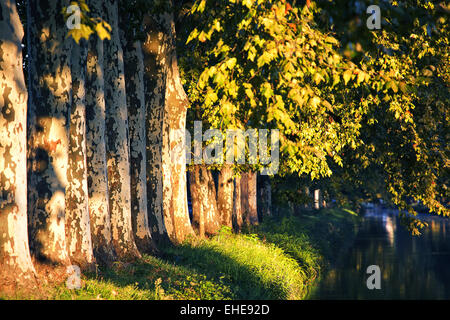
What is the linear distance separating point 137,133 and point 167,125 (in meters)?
2.13

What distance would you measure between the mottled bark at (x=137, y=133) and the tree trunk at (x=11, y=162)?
6.18 m

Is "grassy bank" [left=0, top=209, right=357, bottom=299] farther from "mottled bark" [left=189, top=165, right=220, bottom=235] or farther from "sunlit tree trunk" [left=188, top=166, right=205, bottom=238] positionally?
"sunlit tree trunk" [left=188, top=166, right=205, bottom=238]

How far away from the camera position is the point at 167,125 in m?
18.6

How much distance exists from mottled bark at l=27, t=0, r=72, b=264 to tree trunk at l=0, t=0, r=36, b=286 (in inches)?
53.1

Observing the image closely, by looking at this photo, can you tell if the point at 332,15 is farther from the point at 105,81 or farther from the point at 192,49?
the point at 192,49

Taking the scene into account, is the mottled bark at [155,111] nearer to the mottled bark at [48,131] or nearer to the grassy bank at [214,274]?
the grassy bank at [214,274]

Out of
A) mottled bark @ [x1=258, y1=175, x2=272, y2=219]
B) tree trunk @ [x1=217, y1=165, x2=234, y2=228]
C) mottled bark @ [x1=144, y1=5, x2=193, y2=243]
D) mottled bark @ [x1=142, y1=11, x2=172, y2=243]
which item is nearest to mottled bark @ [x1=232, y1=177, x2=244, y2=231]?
tree trunk @ [x1=217, y1=165, x2=234, y2=228]

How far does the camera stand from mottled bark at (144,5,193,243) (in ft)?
58.0

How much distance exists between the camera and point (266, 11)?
12.2 meters

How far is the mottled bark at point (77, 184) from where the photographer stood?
1230cm

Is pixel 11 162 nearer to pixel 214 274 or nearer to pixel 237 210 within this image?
pixel 214 274

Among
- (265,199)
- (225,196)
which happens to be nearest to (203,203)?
(225,196)

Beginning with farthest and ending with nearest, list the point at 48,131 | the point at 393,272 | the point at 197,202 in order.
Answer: the point at 393,272
the point at 197,202
the point at 48,131

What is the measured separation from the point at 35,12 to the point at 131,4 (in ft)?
15.4
